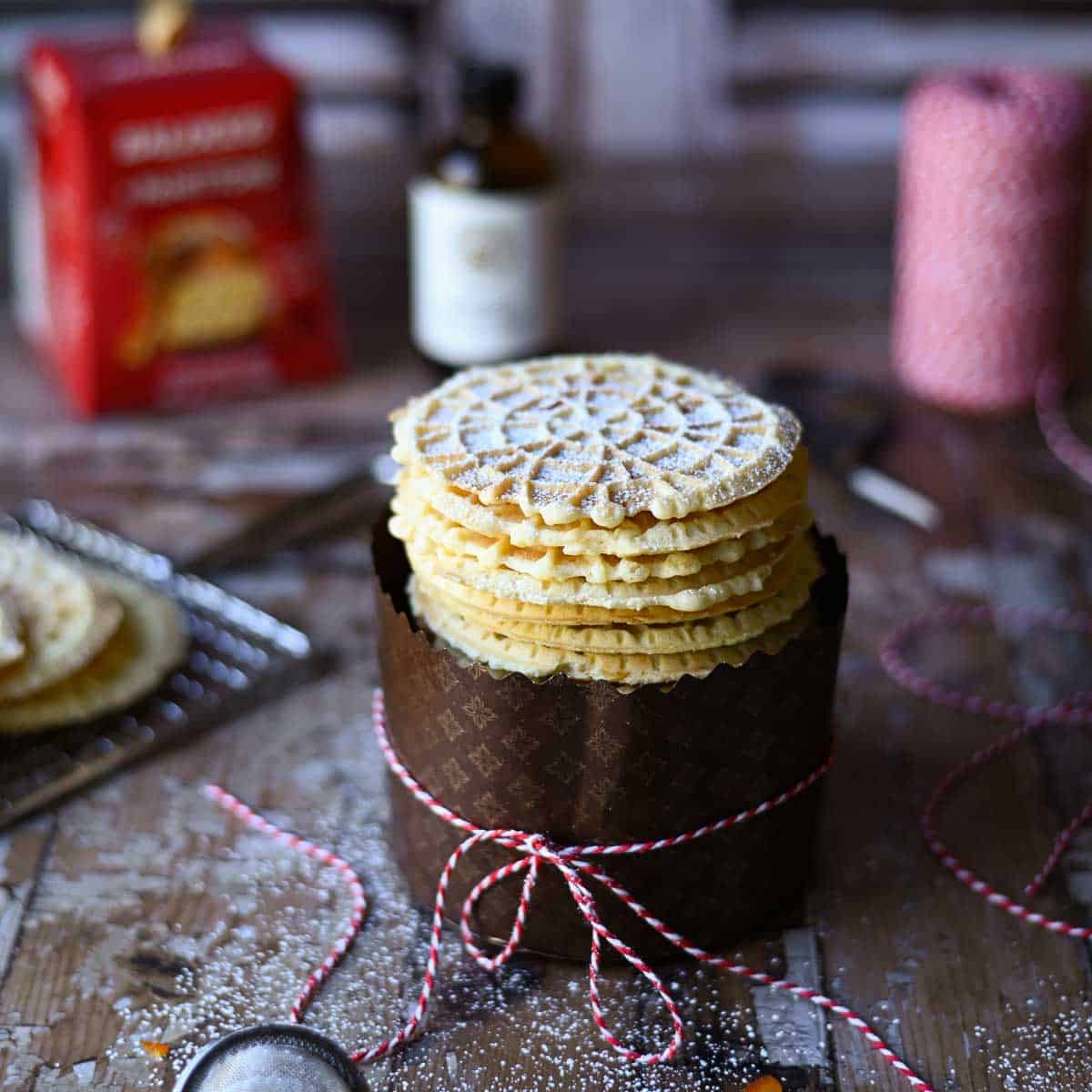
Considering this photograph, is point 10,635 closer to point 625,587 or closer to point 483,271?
point 625,587

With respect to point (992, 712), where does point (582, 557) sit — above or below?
above

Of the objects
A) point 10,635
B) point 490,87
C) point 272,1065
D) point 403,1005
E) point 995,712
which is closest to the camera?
point 272,1065

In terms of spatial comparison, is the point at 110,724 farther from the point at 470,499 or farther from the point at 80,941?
the point at 470,499

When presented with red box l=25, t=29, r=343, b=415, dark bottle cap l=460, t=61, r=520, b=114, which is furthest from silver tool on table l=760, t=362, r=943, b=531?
red box l=25, t=29, r=343, b=415

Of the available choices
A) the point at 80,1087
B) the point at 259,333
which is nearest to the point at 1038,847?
the point at 80,1087

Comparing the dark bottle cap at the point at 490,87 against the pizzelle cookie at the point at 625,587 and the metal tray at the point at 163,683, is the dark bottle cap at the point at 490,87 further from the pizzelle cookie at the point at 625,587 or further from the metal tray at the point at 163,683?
the pizzelle cookie at the point at 625,587

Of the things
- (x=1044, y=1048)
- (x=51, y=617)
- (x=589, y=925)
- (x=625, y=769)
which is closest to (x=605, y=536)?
(x=625, y=769)
